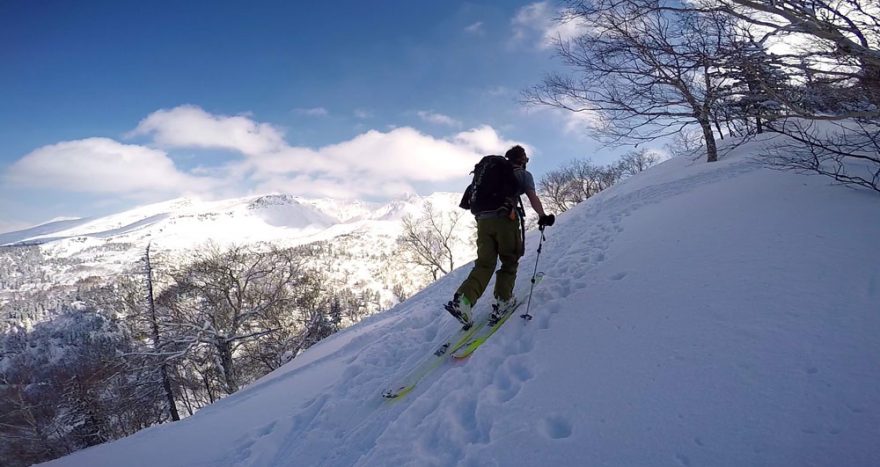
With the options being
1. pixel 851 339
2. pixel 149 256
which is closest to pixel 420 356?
pixel 851 339

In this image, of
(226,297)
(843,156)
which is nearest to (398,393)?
(843,156)

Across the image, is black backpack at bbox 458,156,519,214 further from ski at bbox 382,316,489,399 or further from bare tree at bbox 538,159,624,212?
bare tree at bbox 538,159,624,212

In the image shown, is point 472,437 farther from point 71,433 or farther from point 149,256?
point 71,433

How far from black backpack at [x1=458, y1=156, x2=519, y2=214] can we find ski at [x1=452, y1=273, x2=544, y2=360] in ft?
4.18

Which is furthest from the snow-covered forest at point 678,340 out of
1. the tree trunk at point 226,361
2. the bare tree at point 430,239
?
the bare tree at point 430,239

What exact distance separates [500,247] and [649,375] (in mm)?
2077

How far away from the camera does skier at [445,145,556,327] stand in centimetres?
412

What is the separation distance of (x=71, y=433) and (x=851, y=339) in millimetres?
31218

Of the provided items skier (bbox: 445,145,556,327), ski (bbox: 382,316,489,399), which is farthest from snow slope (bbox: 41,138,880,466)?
skier (bbox: 445,145,556,327)

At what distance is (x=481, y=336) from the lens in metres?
3.93

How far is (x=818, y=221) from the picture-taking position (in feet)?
13.2

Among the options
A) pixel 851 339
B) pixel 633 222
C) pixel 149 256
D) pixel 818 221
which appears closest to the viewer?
pixel 851 339

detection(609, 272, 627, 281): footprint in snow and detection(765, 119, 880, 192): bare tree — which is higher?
detection(765, 119, 880, 192): bare tree

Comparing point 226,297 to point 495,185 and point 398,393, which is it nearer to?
point 398,393
